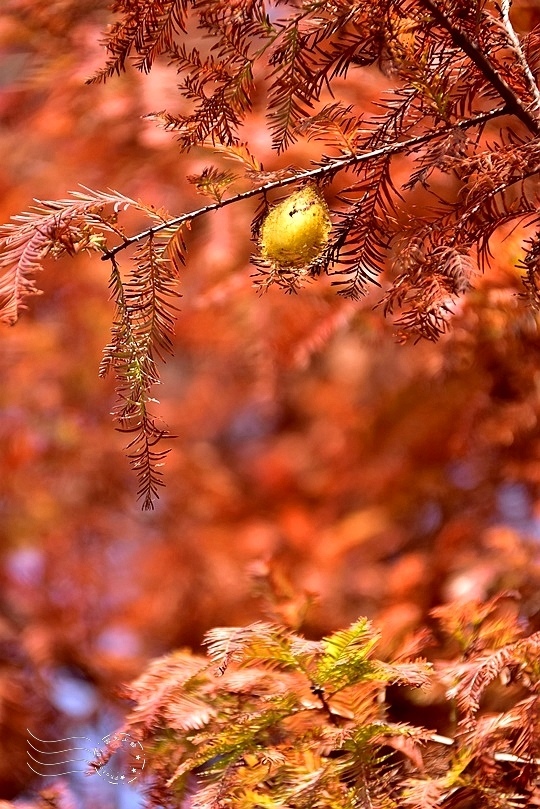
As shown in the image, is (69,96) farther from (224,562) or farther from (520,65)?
(520,65)

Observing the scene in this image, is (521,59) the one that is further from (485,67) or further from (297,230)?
(297,230)

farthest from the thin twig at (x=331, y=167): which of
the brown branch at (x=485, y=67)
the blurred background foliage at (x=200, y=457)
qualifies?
the blurred background foliage at (x=200, y=457)

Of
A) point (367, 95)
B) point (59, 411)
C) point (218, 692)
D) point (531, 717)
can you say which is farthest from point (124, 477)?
point (531, 717)

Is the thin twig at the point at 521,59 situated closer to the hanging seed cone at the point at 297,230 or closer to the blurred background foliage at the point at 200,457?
the hanging seed cone at the point at 297,230

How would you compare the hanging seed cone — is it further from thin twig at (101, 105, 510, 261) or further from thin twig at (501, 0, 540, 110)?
thin twig at (501, 0, 540, 110)

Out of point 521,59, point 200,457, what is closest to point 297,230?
point 521,59

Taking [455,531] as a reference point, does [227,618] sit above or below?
above
